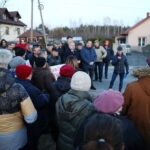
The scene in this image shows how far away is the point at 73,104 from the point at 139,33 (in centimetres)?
3972

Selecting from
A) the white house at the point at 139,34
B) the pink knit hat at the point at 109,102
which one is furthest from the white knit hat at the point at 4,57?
the white house at the point at 139,34

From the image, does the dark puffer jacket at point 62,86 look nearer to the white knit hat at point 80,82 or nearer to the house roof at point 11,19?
the white knit hat at point 80,82

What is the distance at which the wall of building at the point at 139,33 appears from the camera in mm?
38753

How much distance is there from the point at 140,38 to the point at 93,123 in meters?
40.7

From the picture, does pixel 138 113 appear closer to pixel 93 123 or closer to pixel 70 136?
pixel 70 136

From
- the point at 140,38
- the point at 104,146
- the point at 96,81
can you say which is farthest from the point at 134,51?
the point at 104,146

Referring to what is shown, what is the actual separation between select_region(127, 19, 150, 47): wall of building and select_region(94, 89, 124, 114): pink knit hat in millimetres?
38315

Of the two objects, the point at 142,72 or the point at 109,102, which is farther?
the point at 142,72

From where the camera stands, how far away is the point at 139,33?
40.0 m

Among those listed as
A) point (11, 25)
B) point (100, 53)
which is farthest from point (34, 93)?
point (11, 25)

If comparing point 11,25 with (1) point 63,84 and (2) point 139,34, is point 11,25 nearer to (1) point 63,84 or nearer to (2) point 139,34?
(2) point 139,34

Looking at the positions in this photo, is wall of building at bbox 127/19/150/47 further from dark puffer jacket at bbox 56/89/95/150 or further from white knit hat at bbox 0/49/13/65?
dark puffer jacket at bbox 56/89/95/150

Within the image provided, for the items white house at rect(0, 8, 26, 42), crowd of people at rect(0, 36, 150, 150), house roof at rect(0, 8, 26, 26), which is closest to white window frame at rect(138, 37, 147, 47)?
white house at rect(0, 8, 26, 42)

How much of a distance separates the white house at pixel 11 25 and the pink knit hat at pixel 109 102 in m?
45.1
